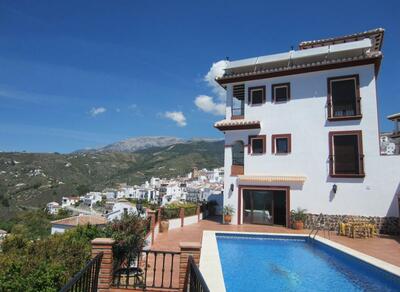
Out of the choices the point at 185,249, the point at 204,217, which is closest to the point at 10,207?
the point at 204,217

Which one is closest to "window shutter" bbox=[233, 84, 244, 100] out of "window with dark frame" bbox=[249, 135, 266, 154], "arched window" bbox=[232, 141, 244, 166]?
"window with dark frame" bbox=[249, 135, 266, 154]

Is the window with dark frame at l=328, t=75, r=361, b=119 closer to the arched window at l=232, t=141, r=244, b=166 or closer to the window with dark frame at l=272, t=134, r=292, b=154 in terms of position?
the window with dark frame at l=272, t=134, r=292, b=154

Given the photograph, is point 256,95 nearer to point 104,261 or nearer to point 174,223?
point 174,223

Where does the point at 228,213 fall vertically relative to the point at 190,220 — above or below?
above

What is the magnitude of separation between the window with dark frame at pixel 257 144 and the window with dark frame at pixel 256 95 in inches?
105

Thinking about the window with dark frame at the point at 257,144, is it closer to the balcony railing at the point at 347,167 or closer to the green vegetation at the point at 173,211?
the balcony railing at the point at 347,167

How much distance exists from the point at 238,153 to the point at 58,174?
143719mm

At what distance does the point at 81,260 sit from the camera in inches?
372

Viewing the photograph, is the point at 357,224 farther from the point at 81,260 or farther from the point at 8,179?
the point at 8,179

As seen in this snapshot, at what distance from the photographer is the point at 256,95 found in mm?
21297

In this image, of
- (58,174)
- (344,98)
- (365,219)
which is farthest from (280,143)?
(58,174)

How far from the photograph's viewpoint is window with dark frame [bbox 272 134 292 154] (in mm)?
19797

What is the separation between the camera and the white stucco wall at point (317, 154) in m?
17.2

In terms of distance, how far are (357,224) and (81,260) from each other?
14717mm
